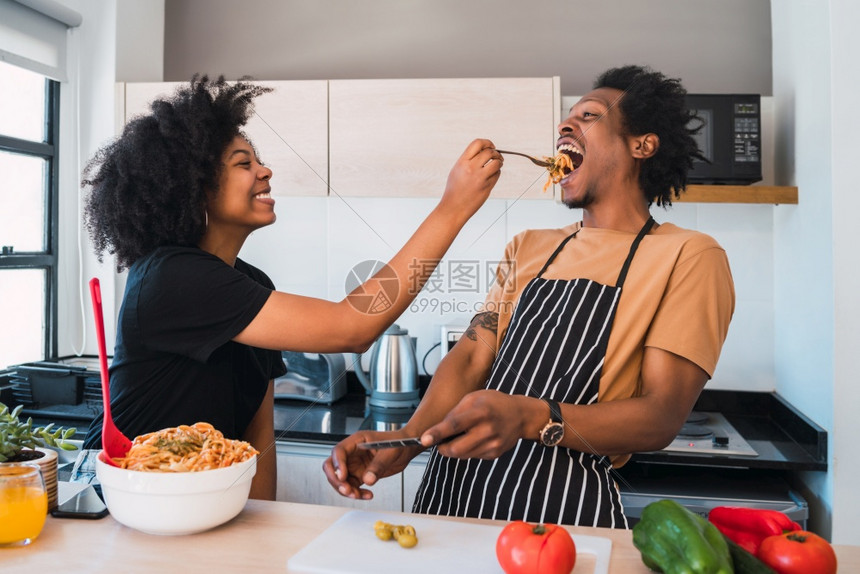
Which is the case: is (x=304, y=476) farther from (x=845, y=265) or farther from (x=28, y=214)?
(x=845, y=265)

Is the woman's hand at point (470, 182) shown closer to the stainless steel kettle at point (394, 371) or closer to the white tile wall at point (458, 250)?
the stainless steel kettle at point (394, 371)

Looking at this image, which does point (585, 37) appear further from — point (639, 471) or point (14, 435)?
point (14, 435)

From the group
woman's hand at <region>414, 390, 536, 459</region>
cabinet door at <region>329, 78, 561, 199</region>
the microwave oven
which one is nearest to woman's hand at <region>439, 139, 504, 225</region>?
woman's hand at <region>414, 390, 536, 459</region>

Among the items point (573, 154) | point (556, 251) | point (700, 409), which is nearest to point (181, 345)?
point (556, 251)

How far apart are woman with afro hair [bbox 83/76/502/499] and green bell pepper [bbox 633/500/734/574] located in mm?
496

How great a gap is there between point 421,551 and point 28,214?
2269 millimetres

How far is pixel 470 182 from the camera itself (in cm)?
122

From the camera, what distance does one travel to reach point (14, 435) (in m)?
1.11

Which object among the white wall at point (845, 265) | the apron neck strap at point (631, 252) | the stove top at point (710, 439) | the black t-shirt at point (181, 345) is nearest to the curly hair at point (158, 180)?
the black t-shirt at point (181, 345)

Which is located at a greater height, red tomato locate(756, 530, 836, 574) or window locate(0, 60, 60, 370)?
window locate(0, 60, 60, 370)

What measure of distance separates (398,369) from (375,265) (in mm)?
461

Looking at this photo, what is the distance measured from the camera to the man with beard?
4.08 feet

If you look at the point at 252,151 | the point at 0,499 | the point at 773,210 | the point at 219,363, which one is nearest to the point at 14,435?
the point at 0,499

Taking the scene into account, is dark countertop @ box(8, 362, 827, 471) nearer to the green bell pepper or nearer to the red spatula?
the red spatula
